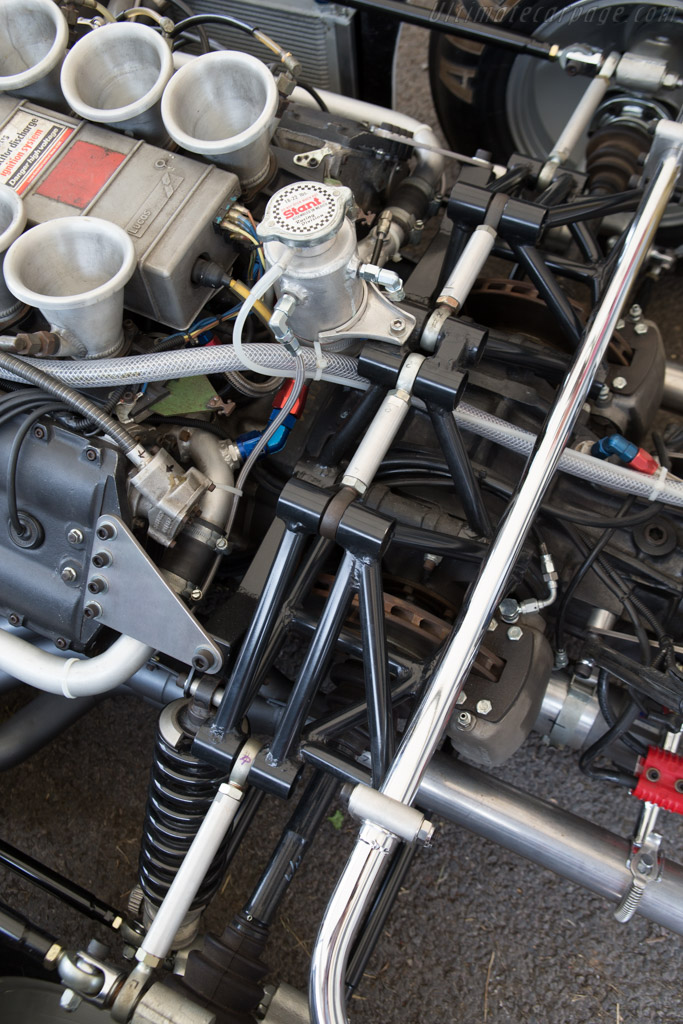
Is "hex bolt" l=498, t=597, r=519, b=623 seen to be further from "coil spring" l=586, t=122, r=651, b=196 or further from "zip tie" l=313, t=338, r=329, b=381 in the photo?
"coil spring" l=586, t=122, r=651, b=196

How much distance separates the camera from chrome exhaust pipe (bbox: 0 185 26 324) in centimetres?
114

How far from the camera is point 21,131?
1.27m

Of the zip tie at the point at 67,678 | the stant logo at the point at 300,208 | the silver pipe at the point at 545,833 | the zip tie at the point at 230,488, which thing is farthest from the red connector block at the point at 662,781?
the stant logo at the point at 300,208

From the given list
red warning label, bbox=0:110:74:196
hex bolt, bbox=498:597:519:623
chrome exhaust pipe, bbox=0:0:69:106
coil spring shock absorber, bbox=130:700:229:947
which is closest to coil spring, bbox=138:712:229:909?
coil spring shock absorber, bbox=130:700:229:947

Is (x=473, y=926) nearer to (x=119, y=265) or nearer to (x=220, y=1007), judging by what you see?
(x=220, y=1007)

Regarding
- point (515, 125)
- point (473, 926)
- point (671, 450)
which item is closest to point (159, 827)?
point (473, 926)

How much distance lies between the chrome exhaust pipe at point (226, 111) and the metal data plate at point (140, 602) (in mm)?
516

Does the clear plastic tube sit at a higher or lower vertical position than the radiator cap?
lower

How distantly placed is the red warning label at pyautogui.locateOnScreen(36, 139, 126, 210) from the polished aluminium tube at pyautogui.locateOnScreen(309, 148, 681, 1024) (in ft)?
2.29

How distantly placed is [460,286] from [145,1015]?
3.41 feet

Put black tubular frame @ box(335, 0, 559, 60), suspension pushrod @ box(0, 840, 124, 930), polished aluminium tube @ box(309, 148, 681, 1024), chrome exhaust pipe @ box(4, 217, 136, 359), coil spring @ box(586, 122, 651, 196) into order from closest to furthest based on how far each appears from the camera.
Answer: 1. polished aluminium tube @ box(309, 148, 681, 1024)
2. chrome exhaust pipe @ box(4, 217, 136, 359)
3. suspension pushrod @ box(0, 840, 124, 930)
4. black tubular frame @ box(335, 0, 559, 60)
5. coil spring @ box(586, 122, 651, 196)

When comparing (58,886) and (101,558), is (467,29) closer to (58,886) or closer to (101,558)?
(101,558)

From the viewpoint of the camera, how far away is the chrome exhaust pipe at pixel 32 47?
1.26m

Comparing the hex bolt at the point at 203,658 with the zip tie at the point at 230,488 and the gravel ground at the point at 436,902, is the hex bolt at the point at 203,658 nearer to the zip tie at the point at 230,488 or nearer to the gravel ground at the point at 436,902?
the zip tie at the point at 230,488
